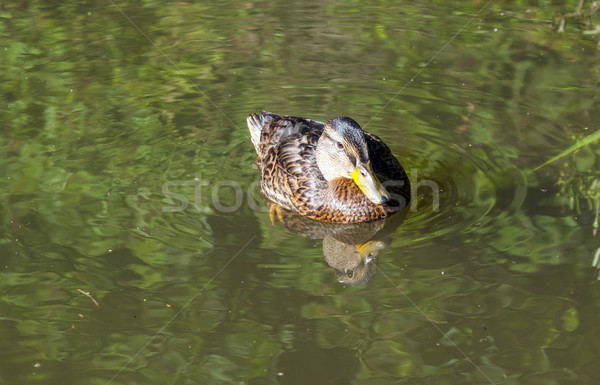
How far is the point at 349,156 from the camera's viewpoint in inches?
228

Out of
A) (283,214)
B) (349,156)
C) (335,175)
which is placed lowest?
(283,214)

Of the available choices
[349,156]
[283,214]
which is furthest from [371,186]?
[283,214]

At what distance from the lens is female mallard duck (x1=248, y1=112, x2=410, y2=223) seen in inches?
226

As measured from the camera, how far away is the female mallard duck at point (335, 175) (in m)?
5.75

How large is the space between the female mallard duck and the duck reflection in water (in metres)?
0.06

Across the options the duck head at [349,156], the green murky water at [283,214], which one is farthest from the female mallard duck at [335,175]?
the green murky water at [283,214]

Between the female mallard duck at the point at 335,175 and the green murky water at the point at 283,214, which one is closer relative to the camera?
the green murky water at the point at 283,214

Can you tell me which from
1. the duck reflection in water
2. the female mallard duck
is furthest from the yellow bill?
the duck reflection in water

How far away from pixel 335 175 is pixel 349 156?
0.36 meters

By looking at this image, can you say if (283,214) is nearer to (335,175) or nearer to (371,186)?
(335,175)

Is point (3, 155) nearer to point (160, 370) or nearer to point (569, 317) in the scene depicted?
point (160, 370)

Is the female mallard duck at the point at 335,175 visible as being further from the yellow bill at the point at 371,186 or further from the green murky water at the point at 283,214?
the green murky water at the point at 283,214

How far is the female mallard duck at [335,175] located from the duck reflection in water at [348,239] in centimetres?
6

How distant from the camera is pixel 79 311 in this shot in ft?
15.7
